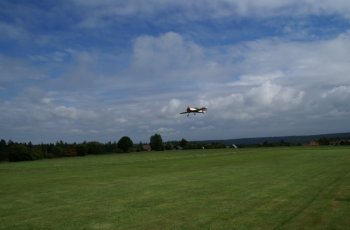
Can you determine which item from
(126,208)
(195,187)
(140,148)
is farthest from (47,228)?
(140,148)

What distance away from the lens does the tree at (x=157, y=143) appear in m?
155

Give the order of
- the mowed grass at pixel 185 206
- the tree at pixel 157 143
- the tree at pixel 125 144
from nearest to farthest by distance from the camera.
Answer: the mowed grass at pixel 185 206 → the tree at pixel 125 144 → the tree at pixel 157 143

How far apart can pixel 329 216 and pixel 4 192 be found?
728 inches

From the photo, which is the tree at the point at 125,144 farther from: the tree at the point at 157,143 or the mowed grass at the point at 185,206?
the mowed grass at the point at 185,206

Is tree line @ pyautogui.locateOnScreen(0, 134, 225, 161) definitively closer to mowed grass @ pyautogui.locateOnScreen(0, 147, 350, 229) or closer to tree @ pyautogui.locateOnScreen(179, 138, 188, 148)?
tree @ pyautogui.locateOnScreen(179, 138, 188, 148)

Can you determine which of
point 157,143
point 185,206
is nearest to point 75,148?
point 157,143

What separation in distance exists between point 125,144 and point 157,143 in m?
12.9

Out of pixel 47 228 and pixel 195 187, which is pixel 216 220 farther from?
pixel 195 187

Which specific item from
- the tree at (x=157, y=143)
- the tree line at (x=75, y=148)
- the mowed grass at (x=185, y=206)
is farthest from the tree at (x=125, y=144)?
the mowed grass at (x=185, y=206)

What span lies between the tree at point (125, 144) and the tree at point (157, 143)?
9557 mm

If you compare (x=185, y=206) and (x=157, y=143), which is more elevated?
(x=157, y=143)

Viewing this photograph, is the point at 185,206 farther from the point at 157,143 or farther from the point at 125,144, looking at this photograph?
the point at 157,143

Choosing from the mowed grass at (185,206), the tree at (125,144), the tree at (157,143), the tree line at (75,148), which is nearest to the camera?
the mowed grass at (185,206)

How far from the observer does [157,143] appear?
155750mm
